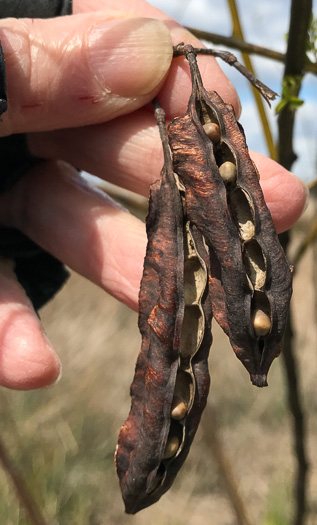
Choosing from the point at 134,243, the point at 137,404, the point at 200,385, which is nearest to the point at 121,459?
the point at 137,404

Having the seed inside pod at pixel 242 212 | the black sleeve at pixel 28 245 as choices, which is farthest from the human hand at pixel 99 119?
the seed inside pod at pixel 242 212

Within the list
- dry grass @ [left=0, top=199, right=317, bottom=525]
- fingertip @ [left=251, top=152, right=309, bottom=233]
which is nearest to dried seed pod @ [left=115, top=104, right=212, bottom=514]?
fingertip @ [left=251, top=152, right=309, bottom=233]

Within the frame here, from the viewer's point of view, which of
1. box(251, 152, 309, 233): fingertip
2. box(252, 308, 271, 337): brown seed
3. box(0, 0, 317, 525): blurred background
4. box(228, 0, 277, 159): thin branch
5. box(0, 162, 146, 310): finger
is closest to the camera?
box(252, 308, 271, 337): brown seed

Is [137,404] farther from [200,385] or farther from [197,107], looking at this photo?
[197,107]

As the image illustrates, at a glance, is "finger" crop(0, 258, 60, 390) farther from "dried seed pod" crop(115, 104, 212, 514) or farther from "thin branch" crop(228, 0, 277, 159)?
"thin branch" crop(228, 0, 277, 159)

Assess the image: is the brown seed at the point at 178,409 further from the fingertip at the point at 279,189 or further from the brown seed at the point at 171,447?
the fingertip at the point at 279,189

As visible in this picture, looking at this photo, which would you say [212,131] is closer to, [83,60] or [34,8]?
[83,60]

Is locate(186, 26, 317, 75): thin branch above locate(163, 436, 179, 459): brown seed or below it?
above

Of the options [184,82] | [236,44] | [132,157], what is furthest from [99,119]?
[236,44]

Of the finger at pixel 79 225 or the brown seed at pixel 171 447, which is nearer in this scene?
the brown seed at pixel 171 447
